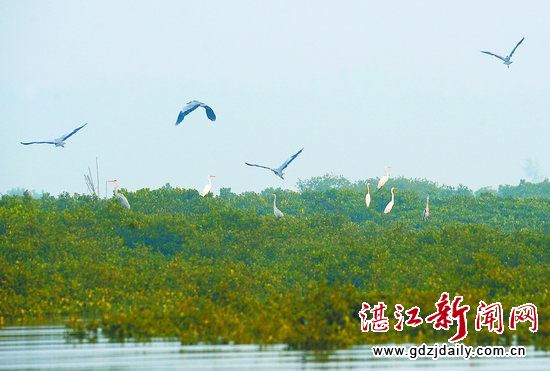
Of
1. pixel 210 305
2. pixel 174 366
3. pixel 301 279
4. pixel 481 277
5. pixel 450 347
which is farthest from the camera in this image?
pixel 301 279

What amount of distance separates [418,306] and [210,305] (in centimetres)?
334

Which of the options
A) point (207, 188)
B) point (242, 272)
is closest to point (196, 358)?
point (242, 272)

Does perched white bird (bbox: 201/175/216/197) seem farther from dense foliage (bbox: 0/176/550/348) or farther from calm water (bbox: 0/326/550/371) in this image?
calm water (bbox: 0/326/550/371)

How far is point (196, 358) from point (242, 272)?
825 centimetres

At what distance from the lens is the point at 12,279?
2459cm

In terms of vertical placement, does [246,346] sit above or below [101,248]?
below

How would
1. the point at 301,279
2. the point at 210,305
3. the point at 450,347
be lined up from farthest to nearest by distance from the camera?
the point at 301,279, the point at 210,305, the point at 450,347

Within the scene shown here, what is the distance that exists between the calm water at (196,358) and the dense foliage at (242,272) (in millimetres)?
549

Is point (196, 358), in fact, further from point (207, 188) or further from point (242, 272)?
point (207, 188)

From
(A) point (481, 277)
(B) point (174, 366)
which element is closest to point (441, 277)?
(A) point (481, 277)

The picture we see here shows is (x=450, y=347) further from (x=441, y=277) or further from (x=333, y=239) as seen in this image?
(x=333, y=239)

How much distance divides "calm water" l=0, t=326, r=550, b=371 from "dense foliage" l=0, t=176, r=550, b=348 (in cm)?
55

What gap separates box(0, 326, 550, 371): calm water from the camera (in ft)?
55.9

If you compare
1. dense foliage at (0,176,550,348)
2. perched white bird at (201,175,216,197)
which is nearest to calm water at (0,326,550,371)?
dense foliage at (0,176,550,348)
